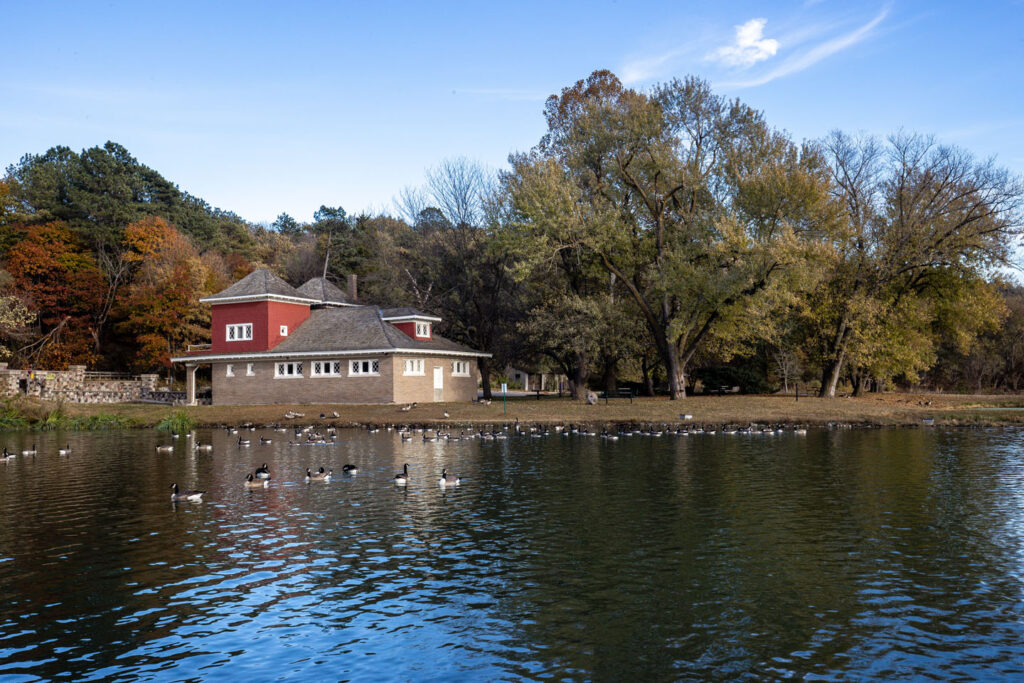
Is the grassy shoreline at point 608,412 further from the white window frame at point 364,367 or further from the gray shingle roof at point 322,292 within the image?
the gray shingle roof at point 322,292

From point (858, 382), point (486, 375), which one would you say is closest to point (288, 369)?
point (486, 375)

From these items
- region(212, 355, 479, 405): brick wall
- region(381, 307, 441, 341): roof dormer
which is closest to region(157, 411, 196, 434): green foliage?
region(212, 355, 479, 405): brick wall

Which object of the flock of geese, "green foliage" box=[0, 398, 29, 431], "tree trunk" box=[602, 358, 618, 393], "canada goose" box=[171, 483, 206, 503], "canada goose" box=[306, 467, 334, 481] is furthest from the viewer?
"tree trunk" box=[602, 358, 618, 393]

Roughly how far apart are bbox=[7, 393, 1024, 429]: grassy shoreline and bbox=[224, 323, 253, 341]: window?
256 inches

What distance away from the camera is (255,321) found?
68.2 metres

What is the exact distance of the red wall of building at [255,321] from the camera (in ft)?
222

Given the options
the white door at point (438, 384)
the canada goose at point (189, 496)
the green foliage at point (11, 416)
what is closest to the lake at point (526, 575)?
the canada goose at point (189, 496)

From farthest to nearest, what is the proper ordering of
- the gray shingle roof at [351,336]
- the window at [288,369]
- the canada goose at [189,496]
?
the window at [288,369] → the gray shingle roof at [351,336] → the canada goose at [189,496]

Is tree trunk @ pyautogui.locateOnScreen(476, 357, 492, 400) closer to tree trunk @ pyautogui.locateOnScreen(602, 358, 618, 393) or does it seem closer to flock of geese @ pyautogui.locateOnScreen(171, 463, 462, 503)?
tree trunk @ pyautogui.locateOnScreen(602, 358, 618, 393)

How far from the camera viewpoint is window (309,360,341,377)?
6431 cm

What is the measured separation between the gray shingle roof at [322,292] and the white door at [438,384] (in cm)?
1451

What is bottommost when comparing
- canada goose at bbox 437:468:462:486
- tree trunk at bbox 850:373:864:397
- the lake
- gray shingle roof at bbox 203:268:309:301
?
the lake

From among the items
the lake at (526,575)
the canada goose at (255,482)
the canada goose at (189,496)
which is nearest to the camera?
the lake at (526,575)

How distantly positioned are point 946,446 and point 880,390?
4221cm
